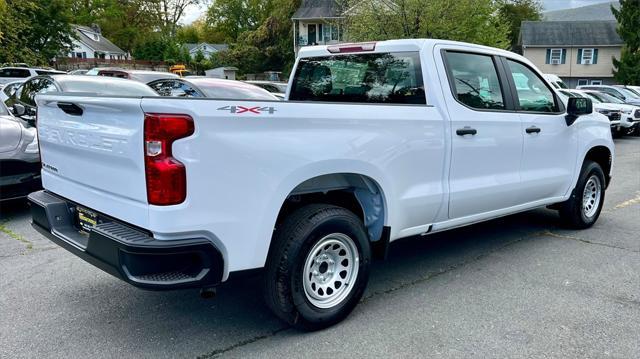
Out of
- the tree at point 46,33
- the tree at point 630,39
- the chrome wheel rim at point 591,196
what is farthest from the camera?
the tree at point 630,39

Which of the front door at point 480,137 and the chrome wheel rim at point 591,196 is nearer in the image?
the front door at point 480,137

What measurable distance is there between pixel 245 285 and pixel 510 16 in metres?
67.7

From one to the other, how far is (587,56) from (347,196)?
53.1 meters

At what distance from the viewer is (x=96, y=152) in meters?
3.16

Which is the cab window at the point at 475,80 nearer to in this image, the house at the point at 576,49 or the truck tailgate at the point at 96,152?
the truck tailgate at the point at 96,152

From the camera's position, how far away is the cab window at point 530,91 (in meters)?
5.03

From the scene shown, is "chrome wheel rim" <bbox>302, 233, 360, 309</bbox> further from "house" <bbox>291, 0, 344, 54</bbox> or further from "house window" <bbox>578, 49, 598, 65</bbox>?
"house window" <bbox>578, 49, 598, 65</bbox>

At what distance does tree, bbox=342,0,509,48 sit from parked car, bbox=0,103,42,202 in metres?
17.6

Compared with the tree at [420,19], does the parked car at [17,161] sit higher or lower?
lower

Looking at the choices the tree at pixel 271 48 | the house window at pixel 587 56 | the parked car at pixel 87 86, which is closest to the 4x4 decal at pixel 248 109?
the parked car at pixel 87 86

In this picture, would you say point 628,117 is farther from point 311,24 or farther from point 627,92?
point 311,24

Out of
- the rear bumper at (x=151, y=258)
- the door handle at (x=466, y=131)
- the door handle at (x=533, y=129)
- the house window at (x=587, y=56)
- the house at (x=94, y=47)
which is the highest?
the house at (x=94, y=47)

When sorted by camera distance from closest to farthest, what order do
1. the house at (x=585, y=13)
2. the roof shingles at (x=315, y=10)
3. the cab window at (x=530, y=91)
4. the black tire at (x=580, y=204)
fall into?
the cab window at (x=530, y=91)
the black tire at (x=580, y=204)
the roof shingles at (x=315, y=10)
the house at (x=585, y=13)

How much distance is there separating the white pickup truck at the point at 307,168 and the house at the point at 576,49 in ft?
163
